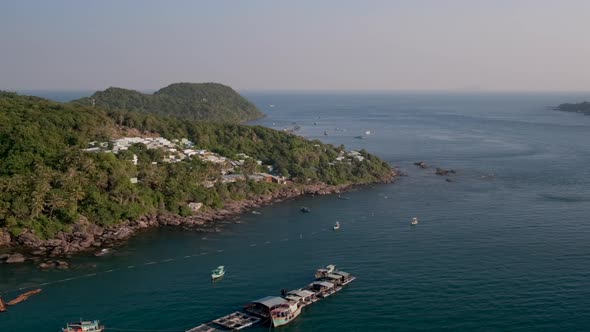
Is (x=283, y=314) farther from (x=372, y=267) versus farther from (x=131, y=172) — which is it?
(x=131, y=172)

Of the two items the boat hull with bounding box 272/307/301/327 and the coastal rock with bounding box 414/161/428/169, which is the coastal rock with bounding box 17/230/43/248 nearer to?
the boat hull with bounding box 272/307/301/327

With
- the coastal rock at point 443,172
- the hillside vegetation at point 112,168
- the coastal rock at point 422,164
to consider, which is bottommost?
the coastal rock at point 443,172

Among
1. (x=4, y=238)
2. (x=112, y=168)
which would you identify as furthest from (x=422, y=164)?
(x=4, y=238)

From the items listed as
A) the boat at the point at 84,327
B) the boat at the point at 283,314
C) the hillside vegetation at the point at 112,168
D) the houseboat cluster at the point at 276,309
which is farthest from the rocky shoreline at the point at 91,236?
the boat at the point at 283,314

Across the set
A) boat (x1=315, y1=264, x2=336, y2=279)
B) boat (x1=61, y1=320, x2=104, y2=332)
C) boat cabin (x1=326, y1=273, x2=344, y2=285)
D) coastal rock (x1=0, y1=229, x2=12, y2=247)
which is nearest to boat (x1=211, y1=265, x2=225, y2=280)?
boat (x1=315, y1=264, x2=336, y2=279)

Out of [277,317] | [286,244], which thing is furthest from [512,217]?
[277,317]

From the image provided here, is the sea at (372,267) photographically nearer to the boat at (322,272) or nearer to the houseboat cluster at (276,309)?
the houseboat cluster at (276,309)
